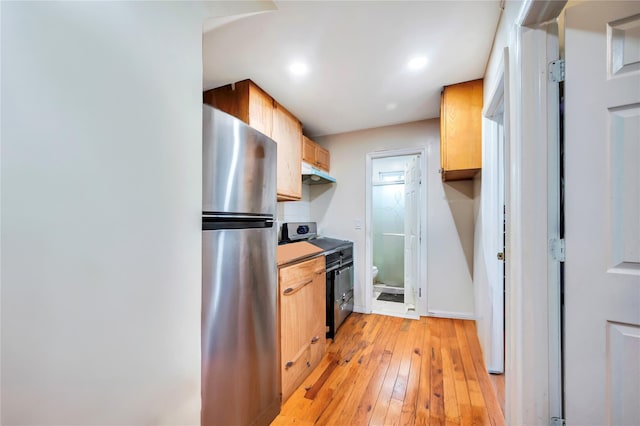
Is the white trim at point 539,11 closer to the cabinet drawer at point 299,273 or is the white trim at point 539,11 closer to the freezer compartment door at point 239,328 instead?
the freezer compartment door at point 239,328

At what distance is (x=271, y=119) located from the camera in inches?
86.0

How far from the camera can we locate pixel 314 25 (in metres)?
1.39

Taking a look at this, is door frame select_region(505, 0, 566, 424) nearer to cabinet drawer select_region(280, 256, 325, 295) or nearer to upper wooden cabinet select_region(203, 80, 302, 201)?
cabinet drawer select_region(280, 256, 325, 295)

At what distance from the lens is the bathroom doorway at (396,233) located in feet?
9.49

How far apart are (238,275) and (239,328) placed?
0.26 m

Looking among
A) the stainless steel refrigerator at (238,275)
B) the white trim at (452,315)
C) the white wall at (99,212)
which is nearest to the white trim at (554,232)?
the stainless steel refrigerator at (238,275)

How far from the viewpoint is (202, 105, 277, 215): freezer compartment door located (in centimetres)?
102

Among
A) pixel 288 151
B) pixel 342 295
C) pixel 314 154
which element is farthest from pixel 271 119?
pixel 342 295

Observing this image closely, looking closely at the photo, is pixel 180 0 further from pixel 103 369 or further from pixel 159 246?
pixel 103 369

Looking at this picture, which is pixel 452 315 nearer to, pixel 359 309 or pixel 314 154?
pixel 359 309

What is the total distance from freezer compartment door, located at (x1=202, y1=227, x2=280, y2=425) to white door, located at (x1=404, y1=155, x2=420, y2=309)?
207cm

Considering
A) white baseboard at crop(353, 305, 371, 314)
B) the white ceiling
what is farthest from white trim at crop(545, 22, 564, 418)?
white baseboard at crop(353, 305, 371, 314)

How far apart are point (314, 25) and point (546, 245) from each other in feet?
5.15

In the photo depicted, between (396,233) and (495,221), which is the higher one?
(495,221)
